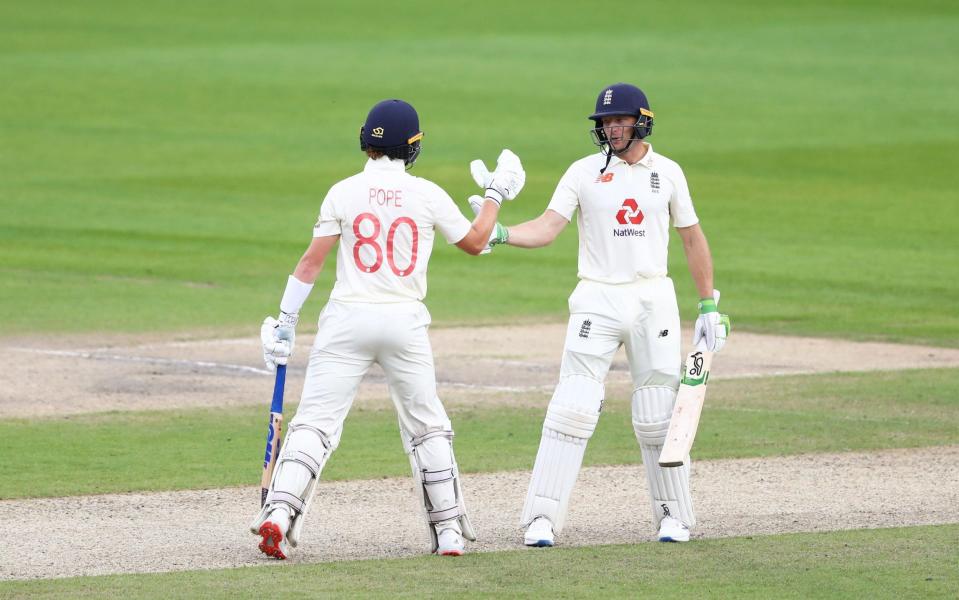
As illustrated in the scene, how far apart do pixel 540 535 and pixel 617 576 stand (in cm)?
→ 77

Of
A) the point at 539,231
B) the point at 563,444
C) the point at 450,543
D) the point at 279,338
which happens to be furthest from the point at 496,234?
the point at 450,543

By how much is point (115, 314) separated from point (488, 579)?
31.5ft

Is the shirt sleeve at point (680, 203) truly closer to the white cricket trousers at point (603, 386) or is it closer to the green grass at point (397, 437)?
the white cricket trousers at point (603, 386)

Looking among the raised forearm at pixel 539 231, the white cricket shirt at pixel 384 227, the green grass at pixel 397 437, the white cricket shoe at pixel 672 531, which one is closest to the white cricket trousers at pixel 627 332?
the raised forearm at pixel 539 231

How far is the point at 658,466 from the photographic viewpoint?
8.62 metres

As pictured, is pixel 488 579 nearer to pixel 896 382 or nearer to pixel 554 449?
pixel 554 449

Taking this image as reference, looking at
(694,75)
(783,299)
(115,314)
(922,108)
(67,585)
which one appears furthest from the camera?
(694,75)

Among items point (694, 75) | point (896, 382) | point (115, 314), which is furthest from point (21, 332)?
point (694, 75)

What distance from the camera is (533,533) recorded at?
27.2 ft

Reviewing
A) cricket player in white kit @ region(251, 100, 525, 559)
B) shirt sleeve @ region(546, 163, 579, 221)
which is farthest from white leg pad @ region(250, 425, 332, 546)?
shirt sleeve @ region(546, 163, 579, 221)

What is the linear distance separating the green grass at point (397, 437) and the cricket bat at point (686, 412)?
2046 millimetres

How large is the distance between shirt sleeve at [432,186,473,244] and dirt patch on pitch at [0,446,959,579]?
4.97 ft

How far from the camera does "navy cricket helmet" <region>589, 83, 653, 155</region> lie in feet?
28.3

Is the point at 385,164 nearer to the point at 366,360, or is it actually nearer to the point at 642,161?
the point at 366,360
